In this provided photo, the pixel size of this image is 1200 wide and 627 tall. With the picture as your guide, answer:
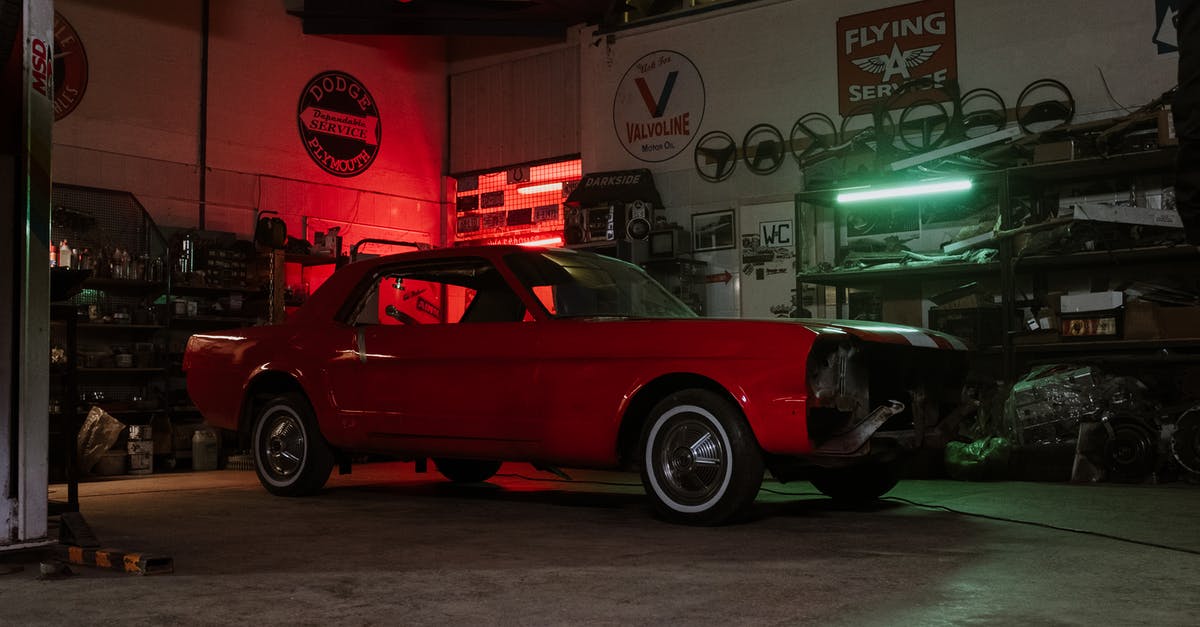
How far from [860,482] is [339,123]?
377 inches

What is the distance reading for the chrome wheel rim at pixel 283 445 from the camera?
6762 millimetres

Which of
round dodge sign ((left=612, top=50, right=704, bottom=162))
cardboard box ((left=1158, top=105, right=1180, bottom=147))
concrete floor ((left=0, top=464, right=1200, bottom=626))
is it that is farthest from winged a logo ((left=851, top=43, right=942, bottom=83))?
concrete floor ((left=0, top=464, right=1200, bottom=626))

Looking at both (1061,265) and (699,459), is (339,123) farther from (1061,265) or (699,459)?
(699,459)

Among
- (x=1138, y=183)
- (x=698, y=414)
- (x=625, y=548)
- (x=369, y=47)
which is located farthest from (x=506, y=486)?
(x=369, y=47)

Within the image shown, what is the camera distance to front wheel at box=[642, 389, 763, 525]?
4945 millimetres

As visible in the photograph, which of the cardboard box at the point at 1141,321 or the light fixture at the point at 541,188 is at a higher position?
the light fixture at the point at 541,188

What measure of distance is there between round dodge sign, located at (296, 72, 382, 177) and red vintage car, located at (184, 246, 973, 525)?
21.0 feet

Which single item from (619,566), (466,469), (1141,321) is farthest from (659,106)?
(619,566)

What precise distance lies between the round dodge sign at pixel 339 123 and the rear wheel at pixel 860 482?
30.0 feet

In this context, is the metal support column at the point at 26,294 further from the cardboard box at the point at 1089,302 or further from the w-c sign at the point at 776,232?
the w-c sign at the point at 776,232

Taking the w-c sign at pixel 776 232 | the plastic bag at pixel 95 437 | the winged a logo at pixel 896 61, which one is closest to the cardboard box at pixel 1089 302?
the winged a logo at pixel 896 61

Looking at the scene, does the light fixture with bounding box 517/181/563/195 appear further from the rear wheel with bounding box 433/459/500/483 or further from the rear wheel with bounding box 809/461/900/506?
the rear wheel with bounding box 809/461/900/506

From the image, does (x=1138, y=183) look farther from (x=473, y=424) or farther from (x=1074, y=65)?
(x=473, y=424)

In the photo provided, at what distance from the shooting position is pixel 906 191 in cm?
977
